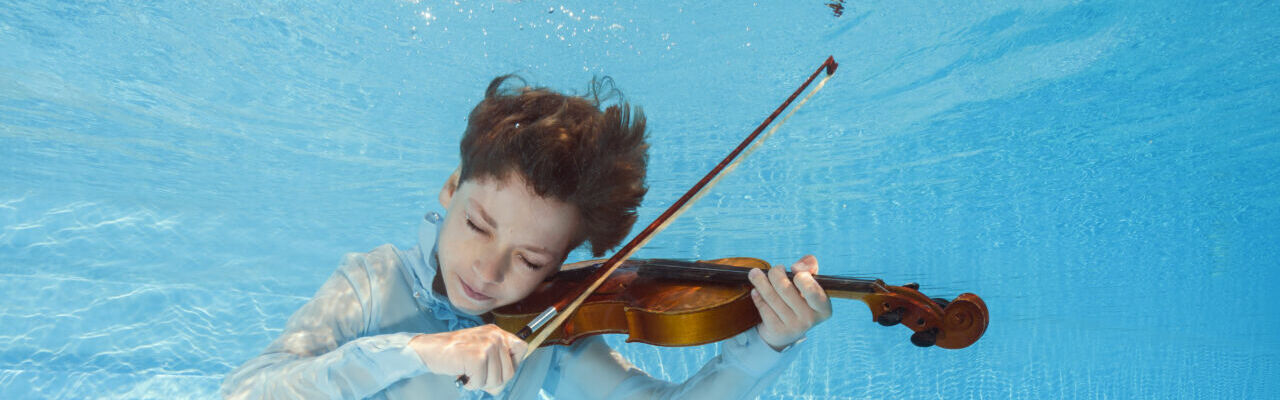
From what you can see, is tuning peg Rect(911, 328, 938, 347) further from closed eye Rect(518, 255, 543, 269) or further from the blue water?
the blue water

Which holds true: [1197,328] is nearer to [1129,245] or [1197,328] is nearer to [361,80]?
[1129,245]

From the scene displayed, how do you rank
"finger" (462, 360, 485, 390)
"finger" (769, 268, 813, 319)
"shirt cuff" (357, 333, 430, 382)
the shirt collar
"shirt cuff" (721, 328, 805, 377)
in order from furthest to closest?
the shirt collar → "shirt cuff" (721, 328, 805, 377) → "finger" (769, 268, 813, 319) → "shirt cuff" (357, 333, 430, 382) → "finger" (462, 360, 485, 390)

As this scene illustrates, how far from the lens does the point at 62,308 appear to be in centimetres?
366

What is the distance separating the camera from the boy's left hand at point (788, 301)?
52.0 inches

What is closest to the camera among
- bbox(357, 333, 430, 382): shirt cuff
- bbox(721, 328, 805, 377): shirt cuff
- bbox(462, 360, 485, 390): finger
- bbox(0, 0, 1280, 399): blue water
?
bbox(462, 360, 485, 390): finger

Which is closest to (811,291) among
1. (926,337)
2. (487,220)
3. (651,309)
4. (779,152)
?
(926,337)

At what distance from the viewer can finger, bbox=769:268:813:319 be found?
1332 millimetres

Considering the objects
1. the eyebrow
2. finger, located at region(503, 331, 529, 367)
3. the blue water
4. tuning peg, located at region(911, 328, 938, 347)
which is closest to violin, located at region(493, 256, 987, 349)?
tuning peg, located at region(911, 328, 938, 347)

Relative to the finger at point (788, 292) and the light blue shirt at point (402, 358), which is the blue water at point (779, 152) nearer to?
the light blue shirt at point (402, 358)

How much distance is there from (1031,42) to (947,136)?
0.82 metres

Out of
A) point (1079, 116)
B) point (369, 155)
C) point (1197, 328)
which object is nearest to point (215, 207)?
point (369, 155)

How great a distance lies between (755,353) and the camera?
1483 mm

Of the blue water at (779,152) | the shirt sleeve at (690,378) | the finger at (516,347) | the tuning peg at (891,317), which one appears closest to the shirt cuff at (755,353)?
the shirt sleeve at (690,378)

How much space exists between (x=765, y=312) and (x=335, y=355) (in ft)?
2.56
